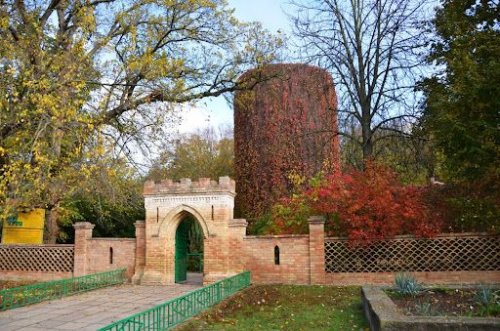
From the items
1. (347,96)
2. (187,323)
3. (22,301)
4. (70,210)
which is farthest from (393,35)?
(70,210)

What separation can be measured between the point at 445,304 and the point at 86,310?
7732 mm

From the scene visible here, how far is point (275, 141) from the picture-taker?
76.1 ft

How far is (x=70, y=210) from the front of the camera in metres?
21.1

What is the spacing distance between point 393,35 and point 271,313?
10.2m

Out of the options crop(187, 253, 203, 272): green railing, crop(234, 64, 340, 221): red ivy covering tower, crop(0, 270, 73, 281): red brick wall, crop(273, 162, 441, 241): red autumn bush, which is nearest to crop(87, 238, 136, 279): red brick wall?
crop(0, 270, 73, 281): red brick wall

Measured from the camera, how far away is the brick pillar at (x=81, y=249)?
16.7m

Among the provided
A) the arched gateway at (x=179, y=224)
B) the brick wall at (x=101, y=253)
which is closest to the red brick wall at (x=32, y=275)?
the brick wall at (x=101, y=253)

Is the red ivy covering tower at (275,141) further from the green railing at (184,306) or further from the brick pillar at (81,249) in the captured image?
the green railing at (184,306)

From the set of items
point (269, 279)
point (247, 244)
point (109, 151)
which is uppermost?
point (109, 151)

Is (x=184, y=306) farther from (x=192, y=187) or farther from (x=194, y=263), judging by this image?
(x=194, y=263)

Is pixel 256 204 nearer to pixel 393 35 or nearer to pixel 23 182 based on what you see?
pixel 393 35

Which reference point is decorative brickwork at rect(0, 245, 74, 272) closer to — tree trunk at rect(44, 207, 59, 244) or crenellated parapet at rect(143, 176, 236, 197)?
tree trunk at rect(44, 207, 59, 244)

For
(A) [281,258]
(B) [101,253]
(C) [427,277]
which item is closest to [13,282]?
(B) [101,253]

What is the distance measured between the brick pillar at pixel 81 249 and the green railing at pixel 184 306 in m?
6.70
